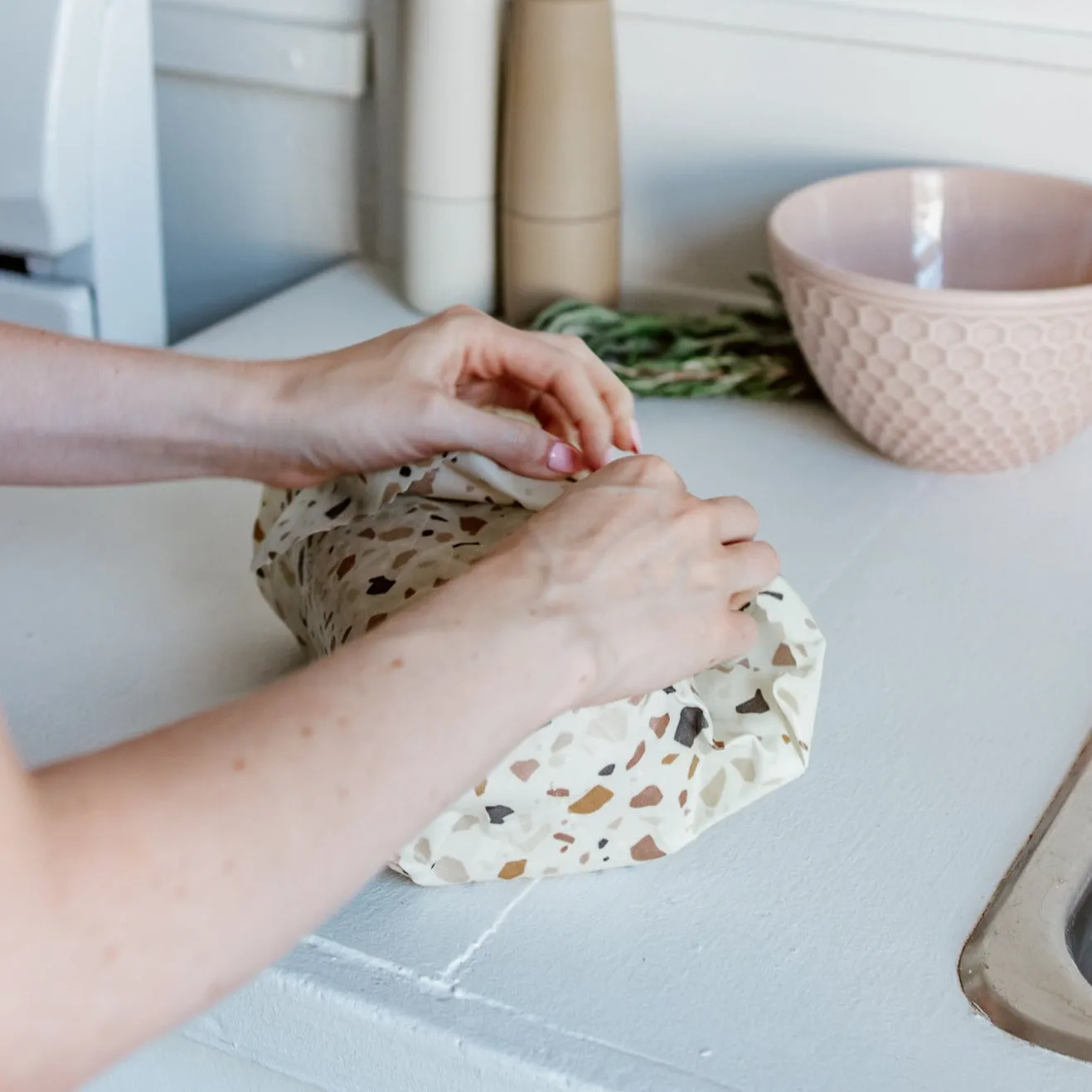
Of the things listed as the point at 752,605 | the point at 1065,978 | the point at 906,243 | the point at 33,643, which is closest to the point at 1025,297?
the point at 906,243

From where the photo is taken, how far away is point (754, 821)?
2.22 ft

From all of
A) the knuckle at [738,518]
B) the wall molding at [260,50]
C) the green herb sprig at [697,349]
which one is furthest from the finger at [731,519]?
the wall molding at [260,50]

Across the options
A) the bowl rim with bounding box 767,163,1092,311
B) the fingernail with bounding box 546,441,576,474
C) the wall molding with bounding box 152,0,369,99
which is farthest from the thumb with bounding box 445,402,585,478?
the wall molding with bounding box 152,0,369,99

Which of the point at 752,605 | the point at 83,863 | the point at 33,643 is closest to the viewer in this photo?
the point at 83,863

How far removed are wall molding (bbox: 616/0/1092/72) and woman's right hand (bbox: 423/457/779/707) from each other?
555mm

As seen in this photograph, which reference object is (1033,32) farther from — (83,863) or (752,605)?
(83,863)

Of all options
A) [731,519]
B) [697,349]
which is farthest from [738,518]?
[697,349]

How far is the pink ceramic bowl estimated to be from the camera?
0.89 m

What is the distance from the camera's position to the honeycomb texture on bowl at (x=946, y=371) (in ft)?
2.93

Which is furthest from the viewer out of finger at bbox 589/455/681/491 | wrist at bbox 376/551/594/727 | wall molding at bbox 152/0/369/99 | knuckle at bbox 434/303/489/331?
wall molding at bbox 152/0/369/99

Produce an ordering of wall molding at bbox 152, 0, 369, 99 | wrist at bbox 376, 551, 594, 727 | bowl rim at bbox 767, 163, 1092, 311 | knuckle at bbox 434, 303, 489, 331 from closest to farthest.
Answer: wrist at bbox 376, 551, 594, 727
knuckle at bbox 434, 303, 489, 331
bowl rim at bbox 767, 163, 1092, 311
wall molding at bbox 152, 0, 369, 99

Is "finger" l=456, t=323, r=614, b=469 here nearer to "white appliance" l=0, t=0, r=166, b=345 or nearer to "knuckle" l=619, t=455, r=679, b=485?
"knuckle" l=619, t=455, r=679, b=485

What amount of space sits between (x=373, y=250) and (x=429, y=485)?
2.33 feet

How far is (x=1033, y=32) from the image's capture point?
40.9 inches
